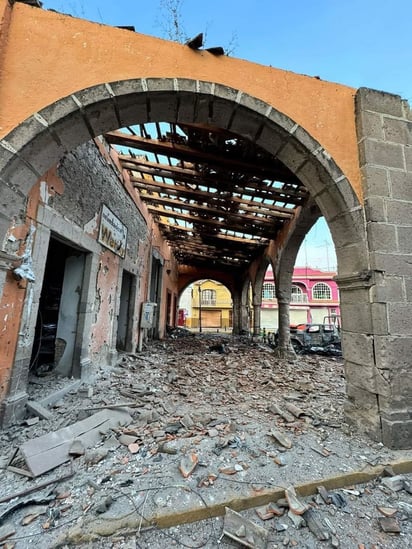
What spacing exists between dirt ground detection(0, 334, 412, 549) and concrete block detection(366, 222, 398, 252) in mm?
1810

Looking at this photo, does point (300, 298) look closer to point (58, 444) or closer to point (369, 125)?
point (369, 125)

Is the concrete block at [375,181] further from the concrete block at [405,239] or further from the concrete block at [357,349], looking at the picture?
the concrete block at [357,349]

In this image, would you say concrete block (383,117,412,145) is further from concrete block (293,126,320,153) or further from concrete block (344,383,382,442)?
concrete block (344,383,382,442)

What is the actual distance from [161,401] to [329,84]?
4264 mm

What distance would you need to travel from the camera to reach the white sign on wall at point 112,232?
423 centimetres

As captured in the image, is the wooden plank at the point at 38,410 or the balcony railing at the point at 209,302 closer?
the wooden plank at the point at 38,410

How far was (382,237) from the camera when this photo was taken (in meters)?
2.39

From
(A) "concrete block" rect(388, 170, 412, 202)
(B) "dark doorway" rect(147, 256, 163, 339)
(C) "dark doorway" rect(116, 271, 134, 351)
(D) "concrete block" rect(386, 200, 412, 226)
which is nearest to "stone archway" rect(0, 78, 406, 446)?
(D) "concrete block" rect(386, 200, 412, 226)

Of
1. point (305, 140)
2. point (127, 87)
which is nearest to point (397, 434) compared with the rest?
point (305, 140)

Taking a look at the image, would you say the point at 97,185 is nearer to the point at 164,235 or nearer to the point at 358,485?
the point at 358,485

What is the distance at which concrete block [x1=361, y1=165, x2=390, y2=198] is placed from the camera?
2477 millimetres

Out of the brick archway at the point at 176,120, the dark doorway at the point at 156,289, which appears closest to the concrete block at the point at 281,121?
the brick archway at the point at 176,120

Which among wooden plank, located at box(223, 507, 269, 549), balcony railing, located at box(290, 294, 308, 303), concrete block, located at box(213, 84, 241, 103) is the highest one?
concrete block, located at box(213, 84, 241, 103)

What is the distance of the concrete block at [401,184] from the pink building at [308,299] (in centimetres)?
1891
